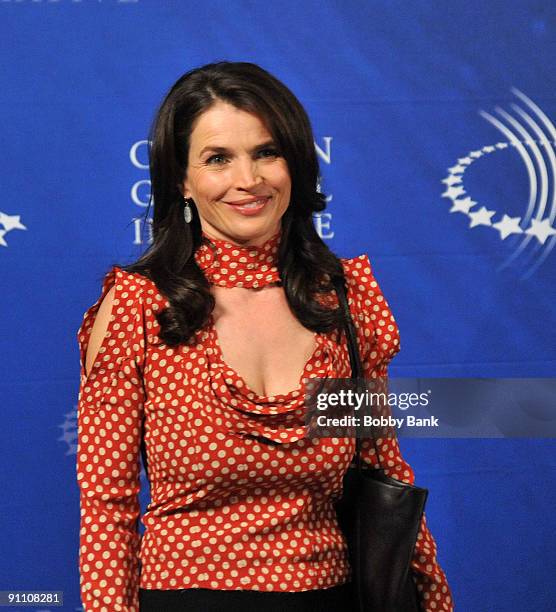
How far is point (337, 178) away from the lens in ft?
10.2

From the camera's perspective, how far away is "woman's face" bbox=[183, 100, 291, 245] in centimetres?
191

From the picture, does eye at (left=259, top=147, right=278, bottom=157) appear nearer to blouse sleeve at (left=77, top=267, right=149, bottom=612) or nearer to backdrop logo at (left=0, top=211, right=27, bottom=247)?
blouse sleeve at (left=77, top=267, right=149, bottom=612)

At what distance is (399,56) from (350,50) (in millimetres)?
146

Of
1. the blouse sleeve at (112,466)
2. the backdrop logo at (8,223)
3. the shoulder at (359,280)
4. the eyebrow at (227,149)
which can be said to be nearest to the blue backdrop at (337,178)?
the backdrop logo at (8,223)

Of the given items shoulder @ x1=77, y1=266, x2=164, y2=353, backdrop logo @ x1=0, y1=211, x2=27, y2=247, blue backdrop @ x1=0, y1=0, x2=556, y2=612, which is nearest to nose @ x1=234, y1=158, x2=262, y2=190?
shoulder @ x1=77, y1=266, x2=164, y2=353

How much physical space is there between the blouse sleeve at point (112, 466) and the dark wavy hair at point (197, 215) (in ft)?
0.28

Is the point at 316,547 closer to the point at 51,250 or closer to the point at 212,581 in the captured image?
the point at 212,581

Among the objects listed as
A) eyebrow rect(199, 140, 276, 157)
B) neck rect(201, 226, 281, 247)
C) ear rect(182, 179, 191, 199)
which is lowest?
neck rect(201, 226, 281, 247)

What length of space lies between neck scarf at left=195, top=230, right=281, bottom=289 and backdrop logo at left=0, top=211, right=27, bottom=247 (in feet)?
4.01

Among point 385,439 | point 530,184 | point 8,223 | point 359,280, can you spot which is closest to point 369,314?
point 359,280

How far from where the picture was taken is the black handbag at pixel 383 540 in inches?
71.7

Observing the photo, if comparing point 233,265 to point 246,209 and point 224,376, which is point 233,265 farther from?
point 224,376

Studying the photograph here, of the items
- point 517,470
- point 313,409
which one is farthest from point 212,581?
point 517,470

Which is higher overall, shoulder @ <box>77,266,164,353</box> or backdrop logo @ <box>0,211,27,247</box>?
backdrop logo @ <box>0,211,27,247</box>
